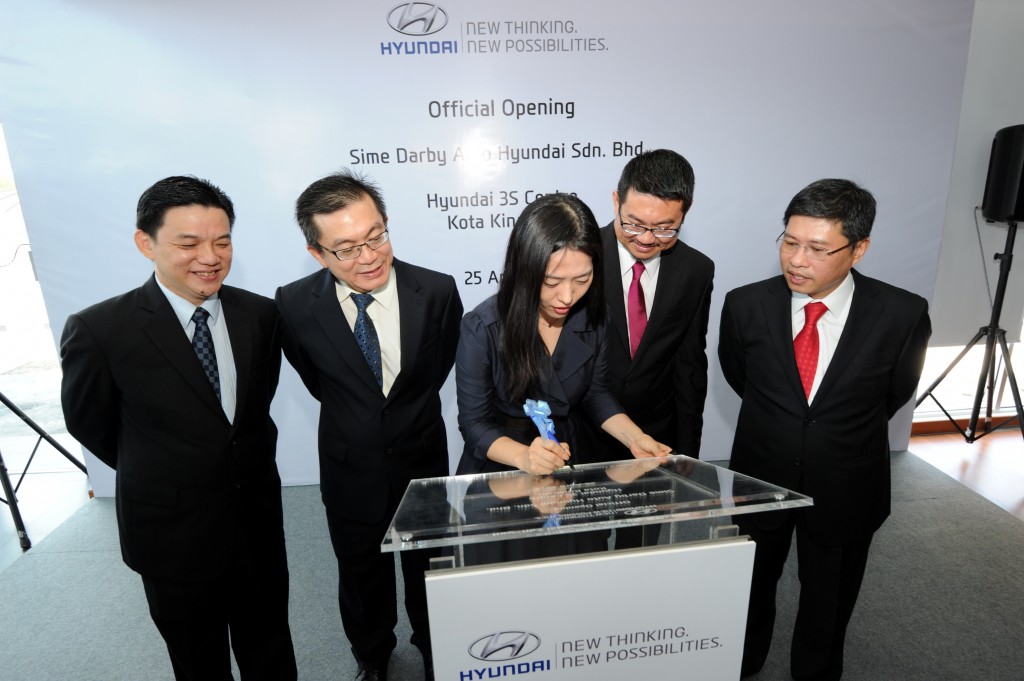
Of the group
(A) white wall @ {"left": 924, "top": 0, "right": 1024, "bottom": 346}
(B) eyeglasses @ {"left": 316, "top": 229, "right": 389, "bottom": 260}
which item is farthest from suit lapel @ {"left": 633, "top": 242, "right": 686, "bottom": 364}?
(A) white wall @ {"left": 924, "top": 0, "right": 1024, "bottom": 346}

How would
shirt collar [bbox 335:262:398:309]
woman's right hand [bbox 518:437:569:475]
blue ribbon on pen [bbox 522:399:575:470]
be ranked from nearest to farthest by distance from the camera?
woman's right hand [bbox 518:437:569:475], blue ribbon on pen [bbox 522:399:575:470], shirt collar [bbox 335:262:398:309]

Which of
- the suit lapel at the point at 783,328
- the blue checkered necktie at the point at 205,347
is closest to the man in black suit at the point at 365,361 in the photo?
the blue checkered necktie at the point at 205,347

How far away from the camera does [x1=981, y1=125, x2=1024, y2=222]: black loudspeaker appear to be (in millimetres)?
3547

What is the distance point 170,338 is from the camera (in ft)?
5.44

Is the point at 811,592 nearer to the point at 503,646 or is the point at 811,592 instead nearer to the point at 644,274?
the point at 644,274

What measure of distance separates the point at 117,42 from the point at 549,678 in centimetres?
361

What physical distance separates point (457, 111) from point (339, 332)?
76.2 inches

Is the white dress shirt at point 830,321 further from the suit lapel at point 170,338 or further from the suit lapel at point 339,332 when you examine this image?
the suit lapel at point 170,338

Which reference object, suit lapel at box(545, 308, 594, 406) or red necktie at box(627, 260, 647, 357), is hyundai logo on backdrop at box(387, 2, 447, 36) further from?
suit lapel at box(545, 308, 594, 406)

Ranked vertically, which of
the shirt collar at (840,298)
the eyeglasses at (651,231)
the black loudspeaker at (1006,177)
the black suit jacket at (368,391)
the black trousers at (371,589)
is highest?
the black loudspeaker at (1006,177)

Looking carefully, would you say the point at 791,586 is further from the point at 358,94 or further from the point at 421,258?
the point at 358,94

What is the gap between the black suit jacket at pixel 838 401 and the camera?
1858mm

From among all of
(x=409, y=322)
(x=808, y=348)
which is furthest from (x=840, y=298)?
(x=409, y=322)

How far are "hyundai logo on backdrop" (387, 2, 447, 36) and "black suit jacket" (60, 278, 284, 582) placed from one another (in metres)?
2.07
